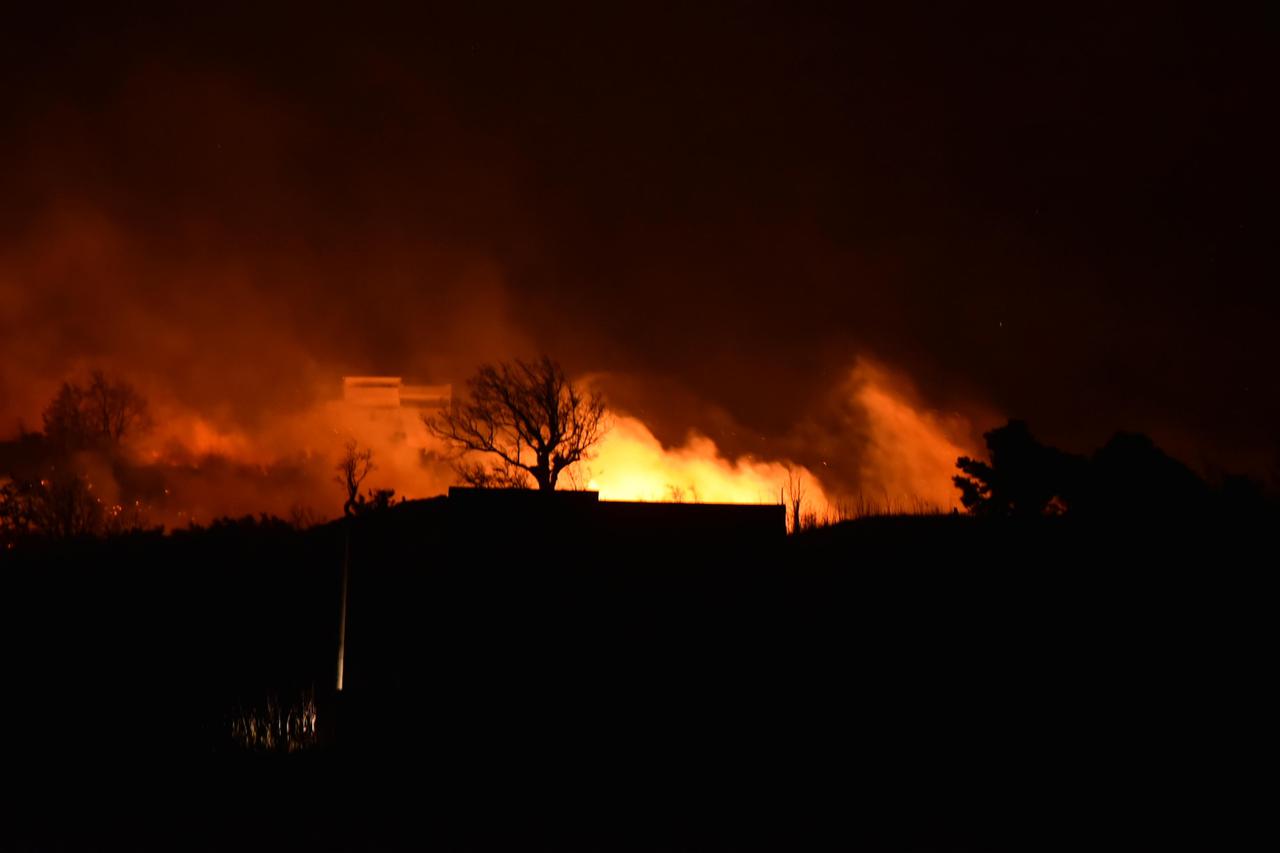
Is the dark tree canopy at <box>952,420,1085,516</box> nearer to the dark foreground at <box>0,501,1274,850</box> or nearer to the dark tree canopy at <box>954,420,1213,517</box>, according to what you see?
the dark tree canopy at <box>954,420,1213,517</box>

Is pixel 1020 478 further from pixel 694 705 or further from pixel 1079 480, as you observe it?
pixel 694 705

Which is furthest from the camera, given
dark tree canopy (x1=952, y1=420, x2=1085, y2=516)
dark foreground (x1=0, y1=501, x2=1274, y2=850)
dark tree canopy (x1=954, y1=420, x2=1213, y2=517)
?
dark tree canopy (x1=952, y1=420, x2=1085, y2=516)

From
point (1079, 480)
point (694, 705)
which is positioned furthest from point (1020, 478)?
point (694, 705)

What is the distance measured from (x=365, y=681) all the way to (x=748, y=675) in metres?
6.07

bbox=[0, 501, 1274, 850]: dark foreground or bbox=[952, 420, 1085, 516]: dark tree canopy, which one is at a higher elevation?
bbox=[952, 420, 1085, 516]: dark tree canopy

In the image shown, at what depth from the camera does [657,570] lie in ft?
51.2

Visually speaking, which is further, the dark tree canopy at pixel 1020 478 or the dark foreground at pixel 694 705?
the dark tree canopy at pixel 1020 478

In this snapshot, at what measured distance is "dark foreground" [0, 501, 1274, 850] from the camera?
34.4 feet

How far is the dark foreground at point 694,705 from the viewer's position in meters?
10.5

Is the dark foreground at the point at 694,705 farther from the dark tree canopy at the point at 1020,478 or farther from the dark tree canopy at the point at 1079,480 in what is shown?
the dark tree canopy at the point at 1020,478

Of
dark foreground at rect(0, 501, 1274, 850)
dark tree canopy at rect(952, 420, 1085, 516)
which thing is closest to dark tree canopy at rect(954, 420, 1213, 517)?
dark tree canopy at rect(952, 420, 1085, 516)

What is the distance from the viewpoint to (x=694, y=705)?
1491cm

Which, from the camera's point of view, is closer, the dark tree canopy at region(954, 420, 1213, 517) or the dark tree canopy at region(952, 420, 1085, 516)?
the dark tree canopy at region(954, 420, 1213, 517)

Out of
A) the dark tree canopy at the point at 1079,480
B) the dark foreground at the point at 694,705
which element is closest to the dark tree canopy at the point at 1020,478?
the dark tree canopy at the point at 1079,480
